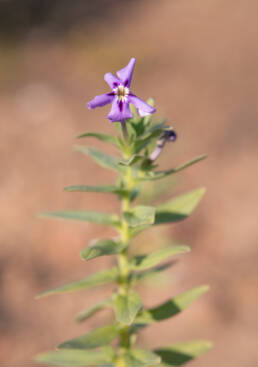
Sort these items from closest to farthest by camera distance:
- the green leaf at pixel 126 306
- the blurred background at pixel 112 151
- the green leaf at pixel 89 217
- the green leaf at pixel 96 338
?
the green leaf at pixel 126 306
the green leaf at pixel 96 338
the green leaf at pixel 89 217
the blurred background at pixel 112 151

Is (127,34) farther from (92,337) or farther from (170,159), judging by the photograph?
(92,337)

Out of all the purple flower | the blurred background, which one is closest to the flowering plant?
the purple flower

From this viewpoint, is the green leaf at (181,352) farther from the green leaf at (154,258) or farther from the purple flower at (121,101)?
the purple flower at (121,101)

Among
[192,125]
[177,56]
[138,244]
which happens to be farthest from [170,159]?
[177,56]

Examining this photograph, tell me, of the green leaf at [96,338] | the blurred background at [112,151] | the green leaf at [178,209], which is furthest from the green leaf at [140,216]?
the blurred background at [112,151]

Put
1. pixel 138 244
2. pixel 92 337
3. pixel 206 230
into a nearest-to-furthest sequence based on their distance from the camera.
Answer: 1. pixel 92 337
2. pixel 138 244
3. pixel 206 230

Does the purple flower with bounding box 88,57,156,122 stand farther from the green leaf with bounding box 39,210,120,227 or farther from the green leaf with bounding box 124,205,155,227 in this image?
the green leaf with bounding box 39,210,120,227
